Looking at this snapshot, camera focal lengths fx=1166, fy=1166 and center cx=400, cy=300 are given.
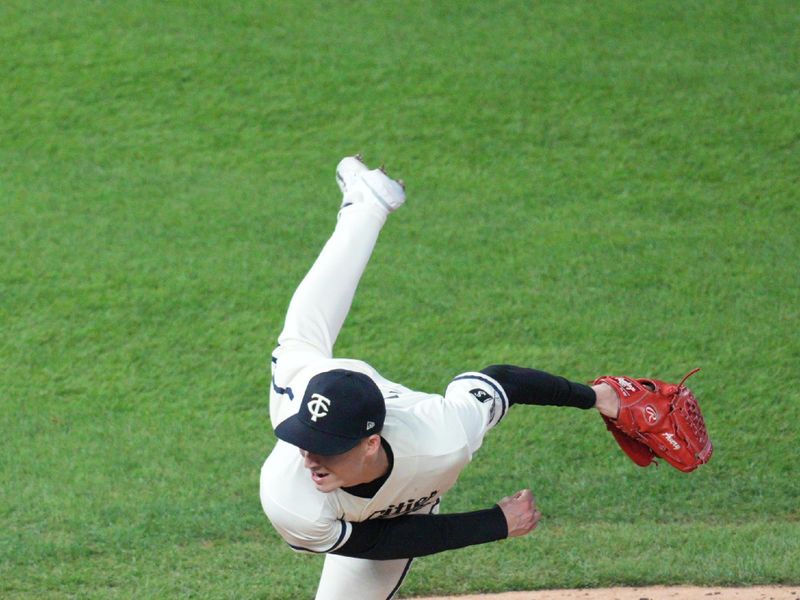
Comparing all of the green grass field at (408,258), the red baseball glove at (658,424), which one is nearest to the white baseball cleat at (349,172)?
the red baseball glove at (658,424)

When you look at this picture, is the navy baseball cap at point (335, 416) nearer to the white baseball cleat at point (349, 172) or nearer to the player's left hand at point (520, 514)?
the player's left hand at point (520, 514)

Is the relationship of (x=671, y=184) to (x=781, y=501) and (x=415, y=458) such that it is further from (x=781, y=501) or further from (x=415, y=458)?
(x=415, y=458)

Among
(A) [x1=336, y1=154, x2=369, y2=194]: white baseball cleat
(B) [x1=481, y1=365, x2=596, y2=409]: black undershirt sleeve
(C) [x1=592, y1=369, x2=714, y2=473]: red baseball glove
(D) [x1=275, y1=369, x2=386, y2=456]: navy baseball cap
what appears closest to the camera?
(D) [x1=275, y1=369, x2=386, y2=456]: navy baseball cap

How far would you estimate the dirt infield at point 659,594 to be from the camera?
14.3 ft

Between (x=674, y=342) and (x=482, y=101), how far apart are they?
106 inches

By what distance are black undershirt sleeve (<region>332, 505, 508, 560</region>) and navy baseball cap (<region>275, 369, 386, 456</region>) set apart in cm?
35

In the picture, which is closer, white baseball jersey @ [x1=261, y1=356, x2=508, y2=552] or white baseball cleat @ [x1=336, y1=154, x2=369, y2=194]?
white baseball jersey @ [x1=261, y1=356, x2=508, y2=552]

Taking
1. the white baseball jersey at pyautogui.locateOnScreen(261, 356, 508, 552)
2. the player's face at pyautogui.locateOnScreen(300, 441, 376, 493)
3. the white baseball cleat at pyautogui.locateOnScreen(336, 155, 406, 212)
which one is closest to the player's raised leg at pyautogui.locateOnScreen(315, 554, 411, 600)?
the white baseball jersey at pyautogui.locateOnScreen(261, 356, 508, 552)

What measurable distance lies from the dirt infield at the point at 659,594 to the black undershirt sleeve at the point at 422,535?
4.00 ft

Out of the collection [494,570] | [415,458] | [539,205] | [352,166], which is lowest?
[494,570]

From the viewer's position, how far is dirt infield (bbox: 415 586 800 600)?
436cm

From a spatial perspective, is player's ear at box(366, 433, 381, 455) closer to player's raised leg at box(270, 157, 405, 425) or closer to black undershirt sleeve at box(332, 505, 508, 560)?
black undershirt sleeve at box(332, 505, 508, 560)

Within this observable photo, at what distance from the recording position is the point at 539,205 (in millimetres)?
7395

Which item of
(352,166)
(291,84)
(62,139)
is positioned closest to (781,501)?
(352,166)
